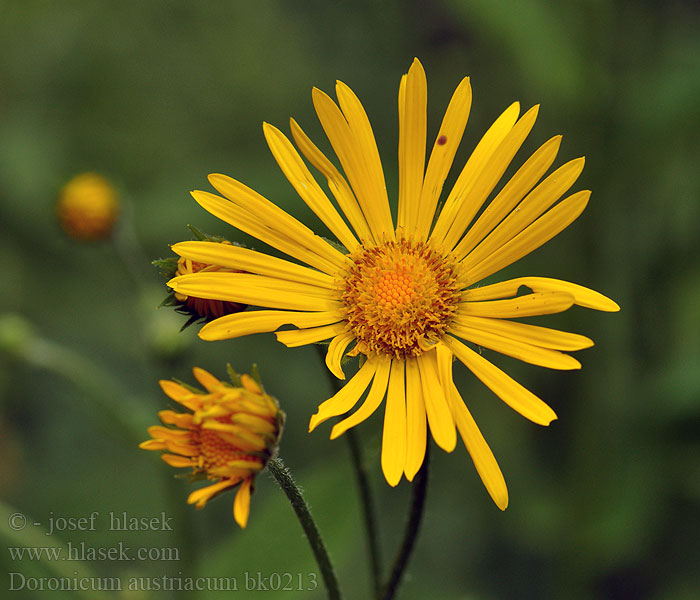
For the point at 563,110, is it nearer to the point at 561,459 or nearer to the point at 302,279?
the point at 561,459

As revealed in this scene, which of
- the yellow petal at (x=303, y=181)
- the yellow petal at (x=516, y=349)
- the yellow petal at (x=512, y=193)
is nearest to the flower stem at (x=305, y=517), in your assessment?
the yellow petal at (x=516, y=349)

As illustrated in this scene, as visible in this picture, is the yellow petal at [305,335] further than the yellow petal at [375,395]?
Yes

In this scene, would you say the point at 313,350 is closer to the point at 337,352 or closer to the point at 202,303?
the point at 337,352

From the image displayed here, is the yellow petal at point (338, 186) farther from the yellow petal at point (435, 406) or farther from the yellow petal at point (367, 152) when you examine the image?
the yellow petal at point (435, 406)

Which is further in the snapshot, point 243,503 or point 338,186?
point 338,186

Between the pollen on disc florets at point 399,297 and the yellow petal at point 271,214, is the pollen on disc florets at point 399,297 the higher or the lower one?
the lower one

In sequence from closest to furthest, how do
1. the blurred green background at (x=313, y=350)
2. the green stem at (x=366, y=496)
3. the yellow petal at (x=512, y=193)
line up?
the yellow petal at (x=512, y=193) < the green stem at (x=366, y=496) < the blurred green background at (x=313, y=350)

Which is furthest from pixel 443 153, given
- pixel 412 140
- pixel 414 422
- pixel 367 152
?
pixel 414 422
